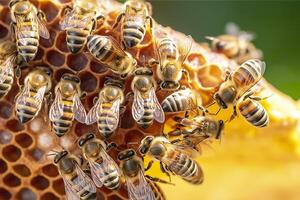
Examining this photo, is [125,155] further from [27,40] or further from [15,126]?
[27,40]

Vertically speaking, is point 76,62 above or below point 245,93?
below

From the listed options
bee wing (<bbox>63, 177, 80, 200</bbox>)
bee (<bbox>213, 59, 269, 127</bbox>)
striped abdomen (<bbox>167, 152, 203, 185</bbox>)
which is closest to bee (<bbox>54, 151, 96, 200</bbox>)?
bee wing (<bbox>63, 177, 80, 200</bbox>)

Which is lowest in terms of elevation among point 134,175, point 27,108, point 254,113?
point 27,108

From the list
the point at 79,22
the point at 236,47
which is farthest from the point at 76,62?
the point at 236,47

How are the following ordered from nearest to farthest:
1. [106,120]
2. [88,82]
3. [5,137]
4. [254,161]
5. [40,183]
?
1. [106,120]
2. [88,82]
3. [5,137]
4. [40,183]
5. [254,161]

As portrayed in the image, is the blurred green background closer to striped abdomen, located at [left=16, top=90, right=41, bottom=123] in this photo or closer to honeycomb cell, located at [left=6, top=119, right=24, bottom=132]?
honeycomb cell, located at [left=6, top=119, right=24, bottom=132]

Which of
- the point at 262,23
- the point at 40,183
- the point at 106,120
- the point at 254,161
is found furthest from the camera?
the point at 262,23
